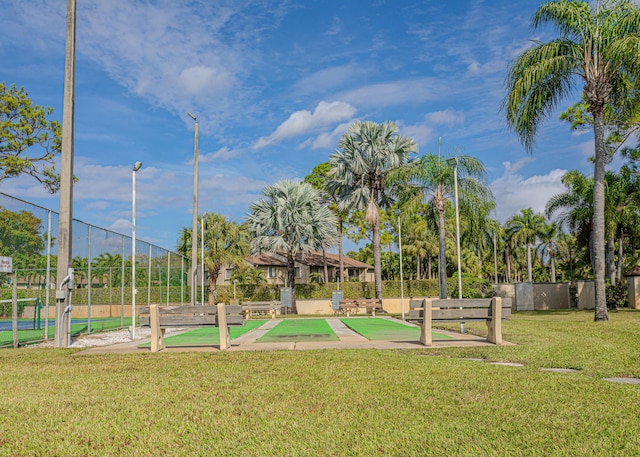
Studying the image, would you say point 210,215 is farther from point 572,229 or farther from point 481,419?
point 481,419

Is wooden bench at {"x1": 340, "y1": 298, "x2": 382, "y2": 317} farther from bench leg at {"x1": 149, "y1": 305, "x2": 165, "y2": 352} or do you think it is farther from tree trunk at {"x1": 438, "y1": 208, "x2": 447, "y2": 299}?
bench leg at {"x1": 149, "y1": 305, "x2": 165, "y2": 352}

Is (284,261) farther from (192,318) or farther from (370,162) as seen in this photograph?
(192,318)

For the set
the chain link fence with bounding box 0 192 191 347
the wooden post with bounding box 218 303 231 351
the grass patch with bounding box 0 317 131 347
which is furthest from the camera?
the grass patch with bounding box 0 317 131 347

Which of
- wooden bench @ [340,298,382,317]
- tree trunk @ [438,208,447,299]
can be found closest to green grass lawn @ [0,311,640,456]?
tree trunk @ [438,208,447,299]

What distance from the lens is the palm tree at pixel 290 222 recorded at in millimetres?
33844

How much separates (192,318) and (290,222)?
23.1 m

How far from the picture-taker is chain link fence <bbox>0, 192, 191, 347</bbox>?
38.4 feet

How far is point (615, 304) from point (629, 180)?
30.6ft

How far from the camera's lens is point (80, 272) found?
1623cm

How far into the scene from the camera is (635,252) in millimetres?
45844

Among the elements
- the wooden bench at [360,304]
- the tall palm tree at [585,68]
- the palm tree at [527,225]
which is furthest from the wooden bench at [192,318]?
the palm tree at [527,225]

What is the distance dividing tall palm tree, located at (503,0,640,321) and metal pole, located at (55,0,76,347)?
535 inches

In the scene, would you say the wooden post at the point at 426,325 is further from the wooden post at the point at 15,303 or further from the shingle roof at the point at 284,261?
the shingle roof at the point at 284,261

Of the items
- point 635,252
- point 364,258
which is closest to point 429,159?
point 635,252
